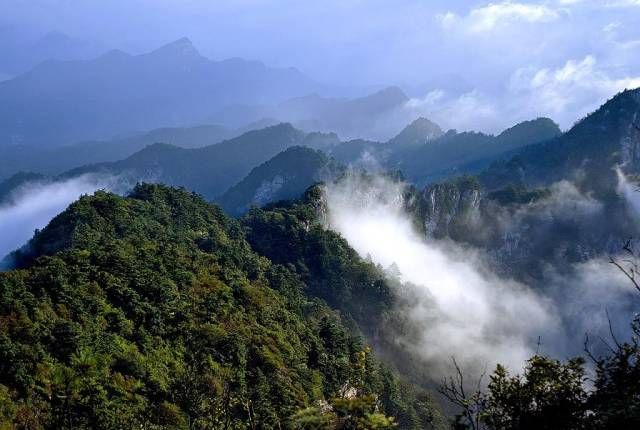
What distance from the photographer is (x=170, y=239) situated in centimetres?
7969

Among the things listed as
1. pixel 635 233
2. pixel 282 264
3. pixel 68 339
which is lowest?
pixel 68 339

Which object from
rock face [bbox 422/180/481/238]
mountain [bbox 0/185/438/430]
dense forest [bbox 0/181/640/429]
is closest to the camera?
dense forest [bbox 0/181/640/429]

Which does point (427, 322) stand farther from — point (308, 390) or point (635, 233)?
point (635, 233)

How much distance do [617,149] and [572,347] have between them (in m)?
84.5

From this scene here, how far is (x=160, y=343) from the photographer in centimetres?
4609

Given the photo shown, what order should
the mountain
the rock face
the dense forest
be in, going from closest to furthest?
the dense forest → the mountain → the rock face

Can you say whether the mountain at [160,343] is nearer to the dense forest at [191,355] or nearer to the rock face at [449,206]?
the dense forest at [191,355]

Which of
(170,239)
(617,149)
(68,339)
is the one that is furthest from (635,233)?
(68,339)

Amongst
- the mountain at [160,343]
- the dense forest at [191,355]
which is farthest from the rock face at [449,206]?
the mountain at [160,343]

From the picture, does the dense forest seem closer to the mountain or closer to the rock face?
the mountain

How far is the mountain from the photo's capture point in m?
31.1

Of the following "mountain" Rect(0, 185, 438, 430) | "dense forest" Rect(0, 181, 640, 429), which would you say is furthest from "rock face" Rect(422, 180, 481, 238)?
"mountain" Rect(0, 185, 438, 430)

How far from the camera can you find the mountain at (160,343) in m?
31.1

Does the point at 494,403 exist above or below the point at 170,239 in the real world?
below
